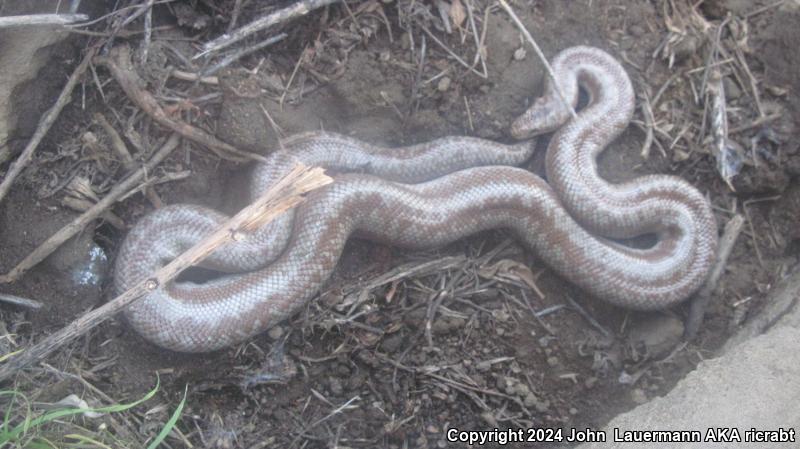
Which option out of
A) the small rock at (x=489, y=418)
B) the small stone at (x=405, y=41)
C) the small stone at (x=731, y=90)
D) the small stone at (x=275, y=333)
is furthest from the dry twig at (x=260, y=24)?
the small stone at (x=731, y=90)

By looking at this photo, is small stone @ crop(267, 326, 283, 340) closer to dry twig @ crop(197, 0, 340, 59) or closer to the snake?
the snake

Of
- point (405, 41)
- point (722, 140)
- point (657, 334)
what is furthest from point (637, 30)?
point (657, 334)

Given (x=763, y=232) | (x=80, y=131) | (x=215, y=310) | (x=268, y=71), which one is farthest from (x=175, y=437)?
(x=763, y=232)

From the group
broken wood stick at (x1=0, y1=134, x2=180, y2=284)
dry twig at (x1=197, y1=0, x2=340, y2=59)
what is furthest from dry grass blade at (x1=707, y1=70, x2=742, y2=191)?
broken wood stick at (x1=0, y1=134, x2=180, y2=284)

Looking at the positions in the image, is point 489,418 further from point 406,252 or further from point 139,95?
point 139,95

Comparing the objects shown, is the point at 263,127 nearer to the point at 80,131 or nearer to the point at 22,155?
the point at 80,131

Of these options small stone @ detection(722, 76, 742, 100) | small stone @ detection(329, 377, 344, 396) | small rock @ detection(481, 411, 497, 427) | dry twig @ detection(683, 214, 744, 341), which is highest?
small stone @ detection(722, 76, 742, 100)
